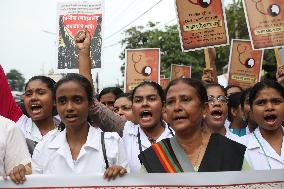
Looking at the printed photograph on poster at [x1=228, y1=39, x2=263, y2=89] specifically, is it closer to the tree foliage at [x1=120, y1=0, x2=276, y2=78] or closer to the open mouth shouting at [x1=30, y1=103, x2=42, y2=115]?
the open mouth shouting at [x1=30, y1=103, x2=42, y2=115]

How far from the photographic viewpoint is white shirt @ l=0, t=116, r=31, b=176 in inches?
113

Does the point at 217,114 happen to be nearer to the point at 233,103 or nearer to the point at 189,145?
the point at 233,103

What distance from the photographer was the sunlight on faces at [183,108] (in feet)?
9.48

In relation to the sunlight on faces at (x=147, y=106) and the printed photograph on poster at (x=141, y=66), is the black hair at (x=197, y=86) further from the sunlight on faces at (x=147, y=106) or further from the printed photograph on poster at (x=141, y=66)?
the printed photograph on poster at (x=141, y=66)

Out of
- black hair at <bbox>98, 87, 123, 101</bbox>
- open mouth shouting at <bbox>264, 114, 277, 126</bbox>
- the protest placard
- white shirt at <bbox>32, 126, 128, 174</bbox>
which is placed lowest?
the protest placard

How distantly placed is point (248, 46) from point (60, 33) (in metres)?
3.73

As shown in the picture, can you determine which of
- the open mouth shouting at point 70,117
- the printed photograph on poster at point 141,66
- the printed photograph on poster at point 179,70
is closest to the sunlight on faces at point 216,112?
the open mouth shouting at point 70,117

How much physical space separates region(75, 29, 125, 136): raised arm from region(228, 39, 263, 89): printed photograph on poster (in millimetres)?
4074

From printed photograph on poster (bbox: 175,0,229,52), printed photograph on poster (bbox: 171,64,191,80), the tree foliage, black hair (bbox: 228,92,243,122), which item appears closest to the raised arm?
black hair (bbox: 228,92,243,122)

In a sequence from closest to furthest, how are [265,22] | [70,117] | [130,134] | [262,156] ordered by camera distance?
1. [70,117]
2. [262,156]
3. [130,134]
4. [265,22]

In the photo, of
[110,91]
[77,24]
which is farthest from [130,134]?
[110,91]

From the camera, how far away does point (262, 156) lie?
329 cm

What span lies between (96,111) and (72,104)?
20.3 inches

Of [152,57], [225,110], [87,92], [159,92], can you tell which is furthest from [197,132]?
[152,57]
